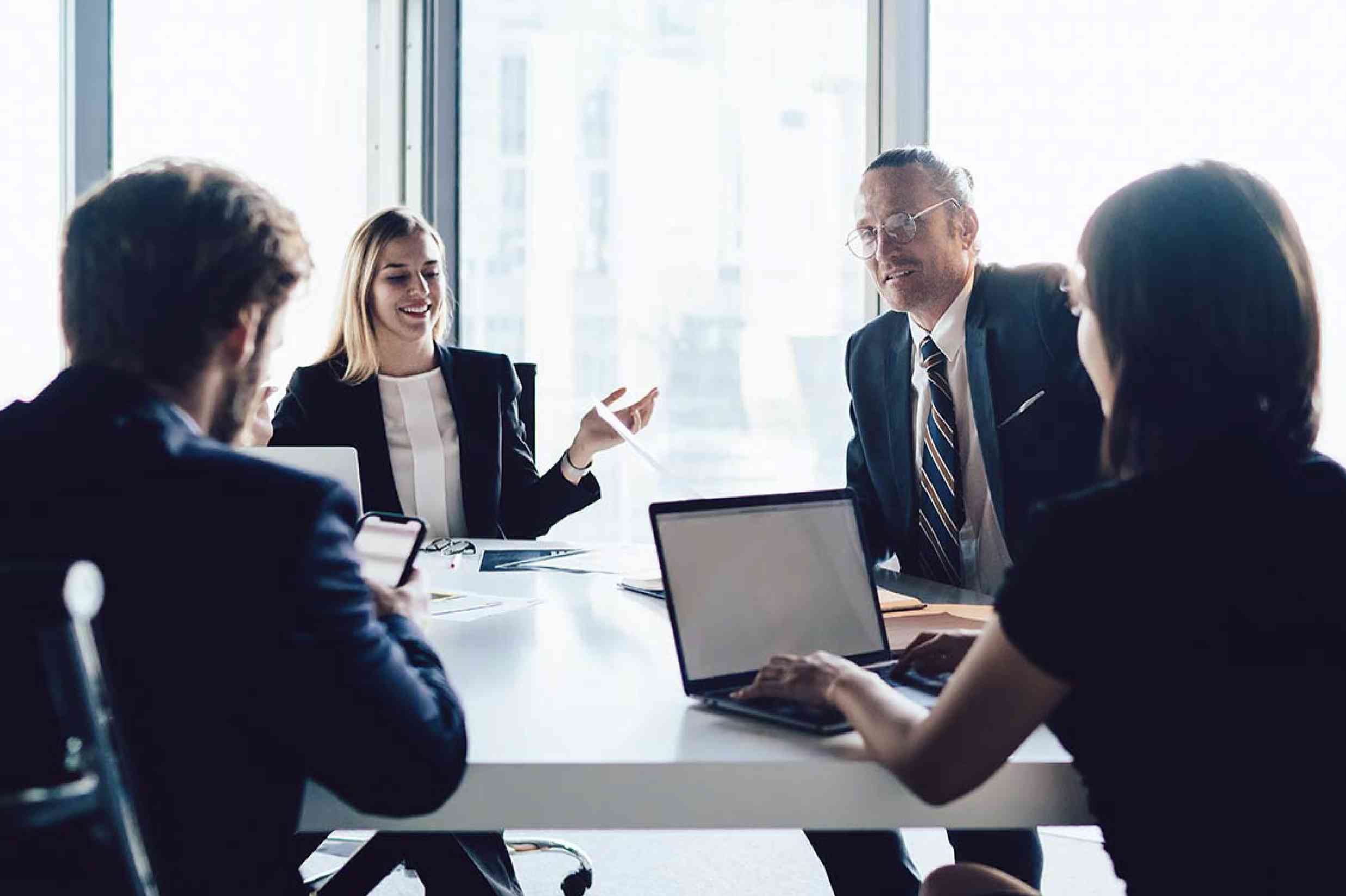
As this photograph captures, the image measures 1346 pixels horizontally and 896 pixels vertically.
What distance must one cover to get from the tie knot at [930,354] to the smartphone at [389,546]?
1.34 metres

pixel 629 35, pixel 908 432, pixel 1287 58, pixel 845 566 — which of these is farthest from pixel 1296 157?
pixel 845 566

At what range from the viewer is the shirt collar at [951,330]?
2.60 meters

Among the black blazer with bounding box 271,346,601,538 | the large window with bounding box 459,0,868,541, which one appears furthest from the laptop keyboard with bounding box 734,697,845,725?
the large window with bounding box 459,0,868,541

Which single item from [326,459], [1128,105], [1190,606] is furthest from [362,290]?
[1190,606]

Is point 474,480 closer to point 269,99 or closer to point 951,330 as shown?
point 951,330

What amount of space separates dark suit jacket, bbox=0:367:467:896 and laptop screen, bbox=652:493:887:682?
429mm

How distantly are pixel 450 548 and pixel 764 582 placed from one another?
1390 mm

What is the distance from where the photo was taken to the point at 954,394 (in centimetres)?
257

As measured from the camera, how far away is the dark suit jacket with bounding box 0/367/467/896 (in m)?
Answer: 0.97

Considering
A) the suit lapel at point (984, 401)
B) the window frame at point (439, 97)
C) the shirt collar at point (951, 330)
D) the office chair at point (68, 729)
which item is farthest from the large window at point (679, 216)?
the office chair at point (68, 729)

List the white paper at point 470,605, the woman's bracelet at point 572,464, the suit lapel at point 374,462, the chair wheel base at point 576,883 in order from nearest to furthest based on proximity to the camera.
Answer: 1. the white paper at point 470,605
2. the chair wheel base at point 576,883
3. the suit lapel at point 374,462
4. the woman's bracelet at point 572,464

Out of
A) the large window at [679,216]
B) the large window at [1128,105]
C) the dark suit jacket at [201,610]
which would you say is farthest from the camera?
the large window at [679,216]

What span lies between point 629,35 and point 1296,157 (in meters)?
2.12

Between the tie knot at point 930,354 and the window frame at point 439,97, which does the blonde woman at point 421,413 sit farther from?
the window frame at point 439,97
